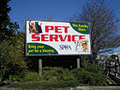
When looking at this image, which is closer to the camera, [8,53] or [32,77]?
[8,53]

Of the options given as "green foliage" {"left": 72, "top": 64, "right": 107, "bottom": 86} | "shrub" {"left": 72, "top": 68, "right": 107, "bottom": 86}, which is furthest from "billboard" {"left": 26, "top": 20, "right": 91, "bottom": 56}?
"shrub" {"left": 72, "top": 68, "right": 107, "bottom": 86}

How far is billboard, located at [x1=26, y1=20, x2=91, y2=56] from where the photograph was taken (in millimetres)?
8172

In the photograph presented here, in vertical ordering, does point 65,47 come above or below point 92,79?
above

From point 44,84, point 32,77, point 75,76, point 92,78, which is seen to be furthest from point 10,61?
point 92,78

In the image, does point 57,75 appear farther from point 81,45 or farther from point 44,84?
point 81,45

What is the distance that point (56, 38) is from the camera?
846 cm

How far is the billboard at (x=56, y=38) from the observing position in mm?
8172

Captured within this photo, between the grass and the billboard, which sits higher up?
the billboard

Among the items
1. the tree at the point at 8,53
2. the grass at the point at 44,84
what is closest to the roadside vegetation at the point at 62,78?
the grass at the point at 44,84

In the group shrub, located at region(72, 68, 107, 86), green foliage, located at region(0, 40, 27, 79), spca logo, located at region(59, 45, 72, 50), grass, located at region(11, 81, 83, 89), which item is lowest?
grass, located at region(11, 81, 83, 89)

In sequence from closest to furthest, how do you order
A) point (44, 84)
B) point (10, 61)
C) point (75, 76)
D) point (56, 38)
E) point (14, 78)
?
point (44, 84)
point (10, 61)
point (14, 78)
point (75, 76)
point (56, 38)

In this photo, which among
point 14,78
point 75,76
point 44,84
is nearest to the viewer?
point 44,84

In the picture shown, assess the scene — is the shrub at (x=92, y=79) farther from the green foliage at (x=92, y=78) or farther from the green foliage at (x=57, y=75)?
the green foliage at (x=57, y=75)

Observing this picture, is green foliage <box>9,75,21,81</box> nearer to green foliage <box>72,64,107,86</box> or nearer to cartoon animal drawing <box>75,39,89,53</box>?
green foliage <box>72,64,107,86</box>
